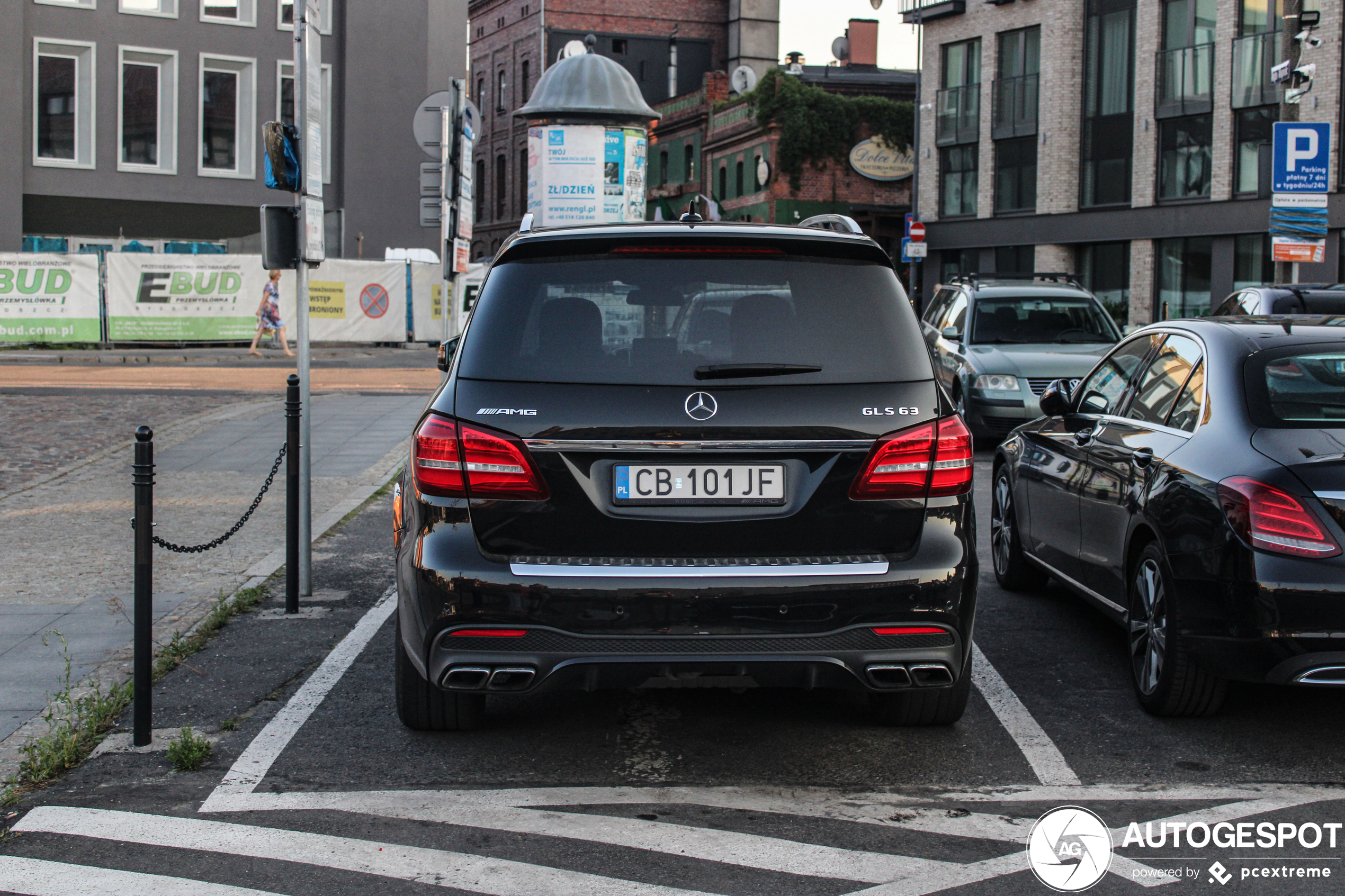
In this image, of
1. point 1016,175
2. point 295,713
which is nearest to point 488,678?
point 295,713

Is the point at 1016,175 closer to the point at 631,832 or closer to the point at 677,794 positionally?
the point at 677,794

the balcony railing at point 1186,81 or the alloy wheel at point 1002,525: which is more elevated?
the balcony railing at point 1186,81

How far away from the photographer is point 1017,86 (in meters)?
41.1

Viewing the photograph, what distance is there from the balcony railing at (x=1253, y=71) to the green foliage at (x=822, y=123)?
1605cm

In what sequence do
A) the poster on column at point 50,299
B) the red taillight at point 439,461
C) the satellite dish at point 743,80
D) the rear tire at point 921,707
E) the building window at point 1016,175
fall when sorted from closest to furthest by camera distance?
1. the red taillight at point 439,461
2. the rear tire at point 921,707
3. the poster on column at point 50,299
4. the building window at point 1016,175
5. the satellite dish at point 743,80

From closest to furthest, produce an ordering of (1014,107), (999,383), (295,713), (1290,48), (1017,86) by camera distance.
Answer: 1. (295,713)
2. (999,383)
3. (1290,48)
4. (1017,86)
5. (1014,107)

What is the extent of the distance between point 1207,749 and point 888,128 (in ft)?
153

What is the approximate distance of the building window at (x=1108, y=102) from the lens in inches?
1487

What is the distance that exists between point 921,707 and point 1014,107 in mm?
38587

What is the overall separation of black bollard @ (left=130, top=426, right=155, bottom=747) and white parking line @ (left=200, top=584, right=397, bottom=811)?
0.38 meters

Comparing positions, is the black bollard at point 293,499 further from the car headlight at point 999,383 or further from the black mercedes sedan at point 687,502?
the car headlight at point 999,383

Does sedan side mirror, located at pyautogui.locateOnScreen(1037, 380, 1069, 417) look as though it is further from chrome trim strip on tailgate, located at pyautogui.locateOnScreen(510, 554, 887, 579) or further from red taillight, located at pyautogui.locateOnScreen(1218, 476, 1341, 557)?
chrome trim strip on tailgate, located at pyautogui.locateOnScreen(510, 554, 887, 579)

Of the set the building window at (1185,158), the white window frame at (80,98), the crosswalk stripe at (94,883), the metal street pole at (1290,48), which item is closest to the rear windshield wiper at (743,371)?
the crosswalk stripe at (94,883)

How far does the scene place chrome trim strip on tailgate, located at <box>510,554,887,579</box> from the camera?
13.8 feet
